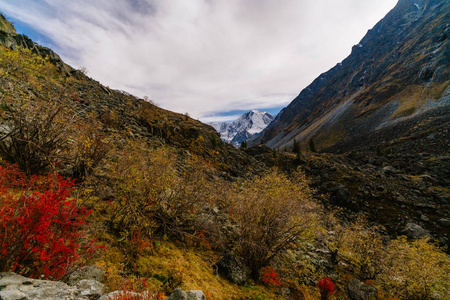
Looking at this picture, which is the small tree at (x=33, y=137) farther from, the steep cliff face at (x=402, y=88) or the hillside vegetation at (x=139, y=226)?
the steep cliff face at (x=402, y=88)

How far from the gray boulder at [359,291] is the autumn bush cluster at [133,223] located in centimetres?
61

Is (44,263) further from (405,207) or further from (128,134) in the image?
(405,207)

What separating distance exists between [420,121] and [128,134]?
86.0 metres

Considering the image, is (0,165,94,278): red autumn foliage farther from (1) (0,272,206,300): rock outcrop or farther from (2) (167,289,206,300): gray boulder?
(2) (167,289,206,300): gray boulder

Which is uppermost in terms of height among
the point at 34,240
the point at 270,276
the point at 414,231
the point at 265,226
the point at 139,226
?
the point at 34,240

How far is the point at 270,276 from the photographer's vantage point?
7887 millimetres

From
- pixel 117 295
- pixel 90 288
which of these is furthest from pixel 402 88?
pixel 90 288

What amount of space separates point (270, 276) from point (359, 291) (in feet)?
16.9

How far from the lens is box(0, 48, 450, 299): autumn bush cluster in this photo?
13.7 feet

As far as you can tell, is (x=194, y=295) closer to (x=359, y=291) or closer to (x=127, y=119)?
(x=359, y=291)

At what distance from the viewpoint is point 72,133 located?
7.79m

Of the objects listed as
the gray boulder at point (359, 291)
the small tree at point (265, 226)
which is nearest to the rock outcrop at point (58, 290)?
the small tree at point (265, 226)

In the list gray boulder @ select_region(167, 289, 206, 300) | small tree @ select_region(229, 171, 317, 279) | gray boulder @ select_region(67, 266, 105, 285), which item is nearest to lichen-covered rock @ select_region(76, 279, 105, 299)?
gray boulder @ select_region(67, 266, 105, 285)

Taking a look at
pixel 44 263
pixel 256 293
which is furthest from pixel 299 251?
pixel 44 263
